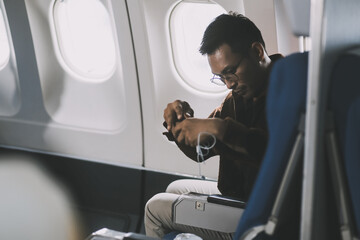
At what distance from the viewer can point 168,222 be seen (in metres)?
3.29

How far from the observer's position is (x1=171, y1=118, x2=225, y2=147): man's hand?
2980 mm

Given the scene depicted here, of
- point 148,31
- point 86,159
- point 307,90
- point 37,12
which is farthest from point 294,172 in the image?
point 37,12

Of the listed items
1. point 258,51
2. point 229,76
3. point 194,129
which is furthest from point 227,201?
point 258,51

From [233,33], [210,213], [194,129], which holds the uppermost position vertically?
[233,33]

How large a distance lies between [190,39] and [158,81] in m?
0.40

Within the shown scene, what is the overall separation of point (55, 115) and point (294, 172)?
3412mm

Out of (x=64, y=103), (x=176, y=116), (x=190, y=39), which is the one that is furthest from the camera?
(x=64, y=103)

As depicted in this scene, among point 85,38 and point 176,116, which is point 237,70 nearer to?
point 176,116

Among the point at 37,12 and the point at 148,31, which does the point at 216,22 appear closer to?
the point at 148,31

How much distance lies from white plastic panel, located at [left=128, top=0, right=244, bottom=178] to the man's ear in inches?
32.7

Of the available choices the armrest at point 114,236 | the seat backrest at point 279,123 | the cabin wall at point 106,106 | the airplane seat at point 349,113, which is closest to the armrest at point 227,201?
the cabin wall at point 106,106

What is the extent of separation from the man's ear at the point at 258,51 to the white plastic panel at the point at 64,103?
1538mm

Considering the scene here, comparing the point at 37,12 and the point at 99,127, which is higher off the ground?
the point at 37,12

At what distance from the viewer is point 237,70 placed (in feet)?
9.75
